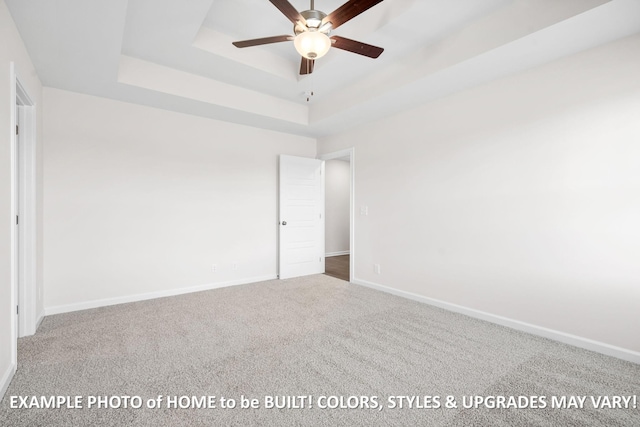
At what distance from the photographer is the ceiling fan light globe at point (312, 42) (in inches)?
80.1

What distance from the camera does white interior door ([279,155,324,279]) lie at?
4.87m

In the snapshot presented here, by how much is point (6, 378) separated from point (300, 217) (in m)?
3.74

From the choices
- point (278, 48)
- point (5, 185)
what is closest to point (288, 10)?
point (278, 48)

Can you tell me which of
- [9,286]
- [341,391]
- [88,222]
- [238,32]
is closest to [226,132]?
[238,32]

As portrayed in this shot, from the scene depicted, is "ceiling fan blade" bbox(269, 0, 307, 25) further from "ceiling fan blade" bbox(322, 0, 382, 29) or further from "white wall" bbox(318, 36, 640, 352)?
"white wall" bbox(318, 36, 640, 352)

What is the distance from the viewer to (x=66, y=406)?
172 cm

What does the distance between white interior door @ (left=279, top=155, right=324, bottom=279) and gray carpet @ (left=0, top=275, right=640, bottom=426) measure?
171cm

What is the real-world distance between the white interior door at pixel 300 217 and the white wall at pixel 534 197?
166cm

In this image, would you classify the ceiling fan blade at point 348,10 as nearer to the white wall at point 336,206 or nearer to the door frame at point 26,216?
the door frame at point 26,216

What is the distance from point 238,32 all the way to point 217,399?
3241mm

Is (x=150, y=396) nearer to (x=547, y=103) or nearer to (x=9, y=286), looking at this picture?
(x=9, y=286)

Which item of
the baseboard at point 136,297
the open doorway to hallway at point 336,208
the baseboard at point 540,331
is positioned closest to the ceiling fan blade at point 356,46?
the baseboard at point 540,331

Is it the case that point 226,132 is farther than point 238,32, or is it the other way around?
point 226,132

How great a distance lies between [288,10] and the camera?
1.89 metres
